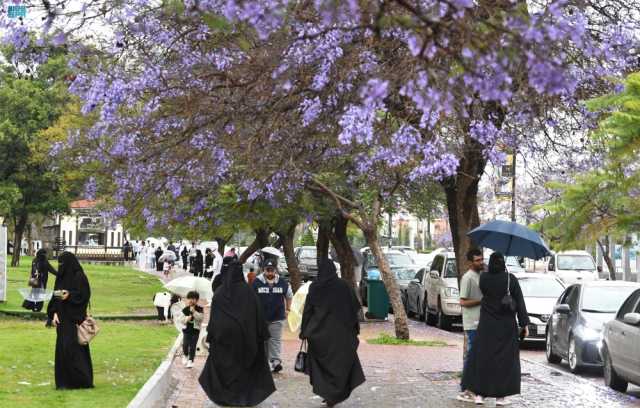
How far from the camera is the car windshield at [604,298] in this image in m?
18.2

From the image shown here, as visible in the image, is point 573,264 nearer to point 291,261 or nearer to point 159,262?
point 291,261

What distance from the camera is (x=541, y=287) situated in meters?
23.7

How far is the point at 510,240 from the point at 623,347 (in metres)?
1.90

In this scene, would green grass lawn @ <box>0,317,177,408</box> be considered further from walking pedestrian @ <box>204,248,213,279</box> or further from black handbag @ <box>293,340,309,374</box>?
walking pedestrian @ <box>204,248,213,279</box>

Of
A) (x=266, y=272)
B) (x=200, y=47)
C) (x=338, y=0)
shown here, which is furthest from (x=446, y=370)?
(x=338, y=0)

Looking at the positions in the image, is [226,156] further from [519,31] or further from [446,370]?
[519,31]

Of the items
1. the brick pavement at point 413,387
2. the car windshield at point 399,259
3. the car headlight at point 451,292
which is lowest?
the brick pavement at point 413,387

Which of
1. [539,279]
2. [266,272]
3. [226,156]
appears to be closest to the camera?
[266,272]

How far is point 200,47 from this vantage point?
14.8 metres

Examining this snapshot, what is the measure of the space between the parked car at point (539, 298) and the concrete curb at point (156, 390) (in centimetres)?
818

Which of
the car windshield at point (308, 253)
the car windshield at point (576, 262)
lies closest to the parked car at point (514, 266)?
the car windshield at point (576, 262)

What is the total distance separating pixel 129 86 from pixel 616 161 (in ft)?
21.6

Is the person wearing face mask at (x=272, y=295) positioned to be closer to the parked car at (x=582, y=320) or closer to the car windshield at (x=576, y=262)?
the parked car at (x=582, y=320)

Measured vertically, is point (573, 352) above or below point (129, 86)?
below
